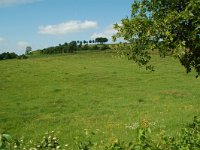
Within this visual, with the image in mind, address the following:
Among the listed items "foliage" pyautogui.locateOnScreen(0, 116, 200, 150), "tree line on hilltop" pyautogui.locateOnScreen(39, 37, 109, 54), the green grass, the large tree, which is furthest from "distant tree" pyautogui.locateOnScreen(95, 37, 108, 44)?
"foliage" pyautogui.locateOnScreen(0, 116, 200, 150)

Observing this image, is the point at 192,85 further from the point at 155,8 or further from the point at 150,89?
the point at 155,8

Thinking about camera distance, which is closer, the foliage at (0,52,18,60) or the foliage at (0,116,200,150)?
the foliage at (0,116,200,150)

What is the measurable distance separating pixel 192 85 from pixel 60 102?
51.1 feet

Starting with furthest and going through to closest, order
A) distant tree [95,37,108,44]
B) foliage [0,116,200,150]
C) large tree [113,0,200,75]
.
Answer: distant tree [95,37,108,44] < large tree [113,0,200,75] < foliage [0,116,200,150]

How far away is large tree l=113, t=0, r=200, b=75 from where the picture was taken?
59.6 ft

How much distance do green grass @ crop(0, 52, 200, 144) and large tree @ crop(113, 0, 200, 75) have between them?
4.53 meters

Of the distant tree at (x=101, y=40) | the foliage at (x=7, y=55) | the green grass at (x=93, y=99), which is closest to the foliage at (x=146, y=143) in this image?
the green grass at (x=93, y=99)

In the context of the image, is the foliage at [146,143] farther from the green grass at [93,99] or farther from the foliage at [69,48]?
the foliage at [69,48]

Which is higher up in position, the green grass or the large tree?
the large tree

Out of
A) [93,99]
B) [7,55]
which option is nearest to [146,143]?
[93,99]

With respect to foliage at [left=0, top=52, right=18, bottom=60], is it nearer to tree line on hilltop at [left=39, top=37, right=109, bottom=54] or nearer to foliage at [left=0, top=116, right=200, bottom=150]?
tree line on hilltop at [left=39, top=37, right=109, bottom=54]

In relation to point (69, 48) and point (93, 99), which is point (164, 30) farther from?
point (69, 48)

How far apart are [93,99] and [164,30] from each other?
61.0 feet

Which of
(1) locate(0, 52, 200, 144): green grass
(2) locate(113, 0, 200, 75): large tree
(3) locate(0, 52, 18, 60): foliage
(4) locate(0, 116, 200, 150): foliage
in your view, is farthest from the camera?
(3) locate(0, 52, 18, 60): foliage
